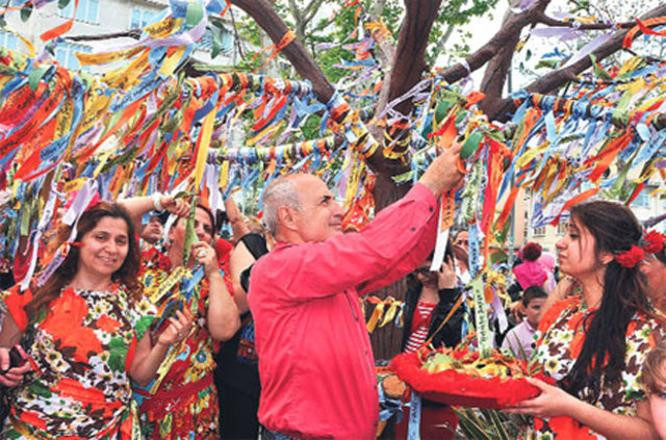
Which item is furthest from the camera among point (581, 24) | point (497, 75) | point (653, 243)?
point (497, 75)

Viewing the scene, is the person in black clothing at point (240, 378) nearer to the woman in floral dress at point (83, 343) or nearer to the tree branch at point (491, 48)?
the woman in floral dress at point (83, 343)

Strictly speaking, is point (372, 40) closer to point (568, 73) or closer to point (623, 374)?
point (568, 73)

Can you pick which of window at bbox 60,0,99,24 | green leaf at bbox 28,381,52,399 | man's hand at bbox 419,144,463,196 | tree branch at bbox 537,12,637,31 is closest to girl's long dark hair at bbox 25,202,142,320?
green leaf at bbox 28,381,52,399

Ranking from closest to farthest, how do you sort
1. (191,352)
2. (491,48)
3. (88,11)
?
(191,352), (491,48), (88,11)

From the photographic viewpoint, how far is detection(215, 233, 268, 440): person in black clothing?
9.53 ft

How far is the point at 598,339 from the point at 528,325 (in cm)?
236

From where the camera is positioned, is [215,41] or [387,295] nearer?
[215,41]

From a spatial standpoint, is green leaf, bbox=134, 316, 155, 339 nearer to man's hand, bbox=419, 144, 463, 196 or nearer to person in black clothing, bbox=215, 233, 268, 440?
person in black clothing, bbox=215, 233, 268, 440

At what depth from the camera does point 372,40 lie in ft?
12.7

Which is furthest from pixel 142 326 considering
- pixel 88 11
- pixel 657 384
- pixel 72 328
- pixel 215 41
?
pixel 88 11

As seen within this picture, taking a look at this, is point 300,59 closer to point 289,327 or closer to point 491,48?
point 491,48

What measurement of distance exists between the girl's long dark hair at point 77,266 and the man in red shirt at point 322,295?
2.38 feet

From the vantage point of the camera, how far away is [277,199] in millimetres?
2086

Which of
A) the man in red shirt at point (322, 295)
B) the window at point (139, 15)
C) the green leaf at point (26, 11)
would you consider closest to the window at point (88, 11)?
the window at point (139, 15)
